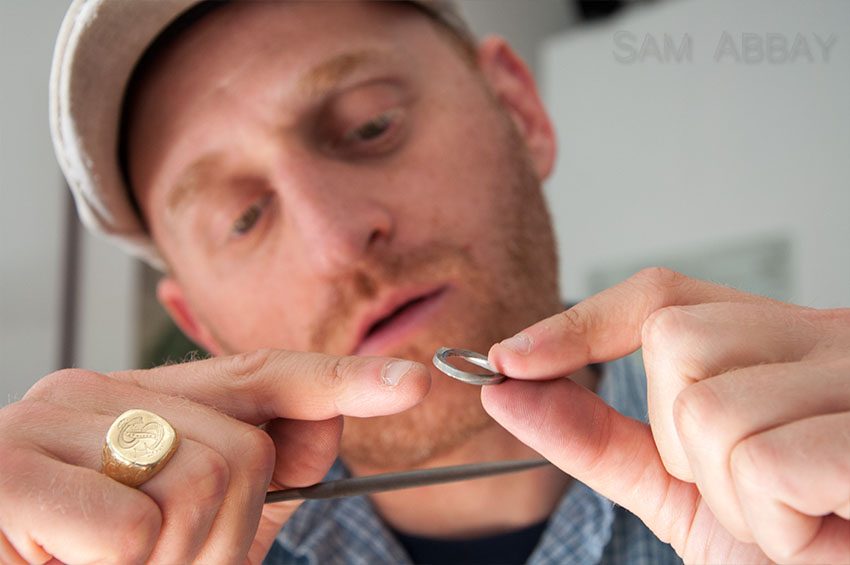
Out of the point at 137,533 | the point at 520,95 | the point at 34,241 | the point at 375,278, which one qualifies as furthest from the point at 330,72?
the point at 137,533

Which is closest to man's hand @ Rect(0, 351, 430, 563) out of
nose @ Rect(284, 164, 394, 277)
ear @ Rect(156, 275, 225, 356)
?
nose @ Rect(284, 164, 394, 277)

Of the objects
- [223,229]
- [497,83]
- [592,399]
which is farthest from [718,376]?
[497,83]

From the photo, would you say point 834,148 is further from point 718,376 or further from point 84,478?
point 84,478

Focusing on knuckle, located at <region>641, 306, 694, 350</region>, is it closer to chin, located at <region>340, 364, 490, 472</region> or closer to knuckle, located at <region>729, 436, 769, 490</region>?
knuckle, located at <region>729, 436, 769, 490</region>

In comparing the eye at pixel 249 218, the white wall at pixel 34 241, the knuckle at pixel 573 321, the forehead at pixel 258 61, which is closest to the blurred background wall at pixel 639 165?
the white wall at pixel 34 241

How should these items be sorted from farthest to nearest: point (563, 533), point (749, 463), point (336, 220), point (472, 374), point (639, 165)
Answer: point (639, 165) < point (563, 533) < point (336, 220) < point (472, 374) < point (749, 463)

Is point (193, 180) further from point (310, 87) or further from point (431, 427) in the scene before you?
point (431, 427)
